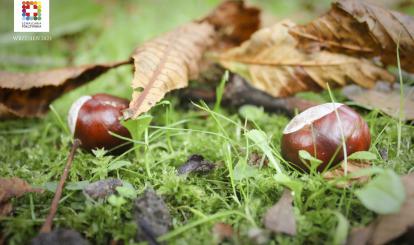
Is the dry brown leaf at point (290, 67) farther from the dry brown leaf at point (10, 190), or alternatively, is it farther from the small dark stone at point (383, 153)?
the dry brown leaf at point (10, 190)

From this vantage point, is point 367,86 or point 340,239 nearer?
point 340,239

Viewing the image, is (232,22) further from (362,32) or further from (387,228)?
(387,228)

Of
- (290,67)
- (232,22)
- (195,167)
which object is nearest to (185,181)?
(195,167)

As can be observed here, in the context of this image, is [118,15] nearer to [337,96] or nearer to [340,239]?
[337,96]

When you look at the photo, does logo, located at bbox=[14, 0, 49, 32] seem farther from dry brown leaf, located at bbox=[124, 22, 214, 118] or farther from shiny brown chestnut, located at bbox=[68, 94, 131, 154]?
shiny brown chestnut, located at bbox=[68, 94, 131, 154]

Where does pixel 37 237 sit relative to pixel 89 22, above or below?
below

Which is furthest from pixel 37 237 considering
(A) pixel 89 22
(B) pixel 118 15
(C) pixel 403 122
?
(B) pixel 118 15

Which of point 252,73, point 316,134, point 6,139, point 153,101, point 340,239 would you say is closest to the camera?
point 340,239
